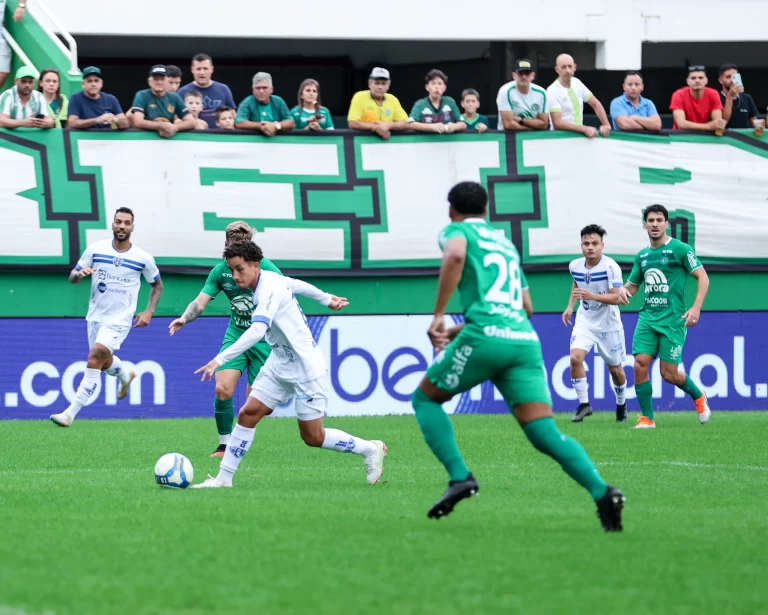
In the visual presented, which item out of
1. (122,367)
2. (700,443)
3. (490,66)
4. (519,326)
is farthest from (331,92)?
(519,326)

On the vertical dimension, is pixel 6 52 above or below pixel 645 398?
above

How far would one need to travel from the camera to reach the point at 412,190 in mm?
17750

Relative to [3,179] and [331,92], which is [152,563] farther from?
[331,92]

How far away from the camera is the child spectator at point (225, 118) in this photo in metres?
17.5

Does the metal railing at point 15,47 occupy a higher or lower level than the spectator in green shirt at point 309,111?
higher

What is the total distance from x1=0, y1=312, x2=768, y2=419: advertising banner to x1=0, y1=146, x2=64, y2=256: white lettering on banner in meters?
0.95

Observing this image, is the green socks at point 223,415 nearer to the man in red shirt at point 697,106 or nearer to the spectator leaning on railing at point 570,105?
the spectator leaning on railing at point 570,105

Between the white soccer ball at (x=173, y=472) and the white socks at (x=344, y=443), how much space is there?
3.22 ft

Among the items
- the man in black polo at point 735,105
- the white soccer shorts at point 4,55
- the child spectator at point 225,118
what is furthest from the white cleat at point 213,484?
the man in black polo at point 735,105

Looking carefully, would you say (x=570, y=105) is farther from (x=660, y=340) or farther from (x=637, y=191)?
(x=660, y=340)

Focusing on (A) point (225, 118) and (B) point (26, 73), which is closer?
(B) point (26, 73)

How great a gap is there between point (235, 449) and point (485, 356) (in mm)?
2681

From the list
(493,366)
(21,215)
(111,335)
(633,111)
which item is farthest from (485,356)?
(633,111)

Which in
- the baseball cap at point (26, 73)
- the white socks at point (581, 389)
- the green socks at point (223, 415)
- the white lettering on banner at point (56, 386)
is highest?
the baseball cap at point (26, 73)
